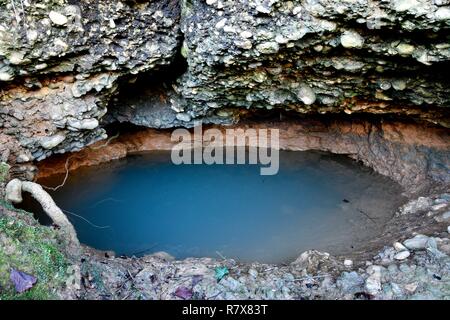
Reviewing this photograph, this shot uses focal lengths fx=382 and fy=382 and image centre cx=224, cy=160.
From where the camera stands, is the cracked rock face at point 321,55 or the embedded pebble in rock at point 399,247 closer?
the cracked rock face at point 321,55

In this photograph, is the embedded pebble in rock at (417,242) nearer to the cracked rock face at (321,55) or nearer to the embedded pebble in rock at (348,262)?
the embedded pebble in rock at (348,262)

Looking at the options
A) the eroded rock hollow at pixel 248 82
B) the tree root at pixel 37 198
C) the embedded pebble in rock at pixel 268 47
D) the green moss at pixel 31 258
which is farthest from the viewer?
the tree root at pixel 37 198

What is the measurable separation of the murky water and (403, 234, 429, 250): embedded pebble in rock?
61cm

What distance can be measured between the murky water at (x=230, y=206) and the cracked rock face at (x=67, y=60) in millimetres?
990

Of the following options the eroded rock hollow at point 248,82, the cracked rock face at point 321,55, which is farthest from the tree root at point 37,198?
the cracked rock face at point 321,55

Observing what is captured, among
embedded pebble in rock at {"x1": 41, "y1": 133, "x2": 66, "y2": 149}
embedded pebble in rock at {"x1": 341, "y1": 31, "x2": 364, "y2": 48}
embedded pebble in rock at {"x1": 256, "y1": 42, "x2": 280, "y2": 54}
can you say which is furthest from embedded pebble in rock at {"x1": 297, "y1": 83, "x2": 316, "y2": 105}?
embedded pebble in rock at {"x1": 41, "y1": 133, "x2": 66, "y2": 149}

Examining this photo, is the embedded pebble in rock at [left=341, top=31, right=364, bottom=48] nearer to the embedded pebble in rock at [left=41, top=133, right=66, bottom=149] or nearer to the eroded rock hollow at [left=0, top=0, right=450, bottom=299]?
the eroded rock hollow at [left=0, top=0, right=450, bottom=299]

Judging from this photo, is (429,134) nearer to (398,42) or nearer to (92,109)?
(398,42)

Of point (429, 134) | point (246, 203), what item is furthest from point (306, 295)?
point (429, 134)

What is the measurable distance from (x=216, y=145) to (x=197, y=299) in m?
3.48

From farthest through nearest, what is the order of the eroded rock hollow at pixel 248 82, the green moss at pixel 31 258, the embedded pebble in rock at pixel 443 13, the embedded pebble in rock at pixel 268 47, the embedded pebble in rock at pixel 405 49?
the embedded pebble in rock at pixel 268 47 → the embedded pebble in rock at pixel 405 49 → the eroded rock hollow at pixel 248 82 → the embedded pebble in rock at pixel 443 13 → the green moss at pixel 31 258

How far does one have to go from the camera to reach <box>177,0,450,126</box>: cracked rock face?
310cm

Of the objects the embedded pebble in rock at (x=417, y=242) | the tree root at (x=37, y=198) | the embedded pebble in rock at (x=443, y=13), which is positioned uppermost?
the embedded pebble in rock at (x=443, y=13)

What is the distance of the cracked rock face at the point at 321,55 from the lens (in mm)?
3098
